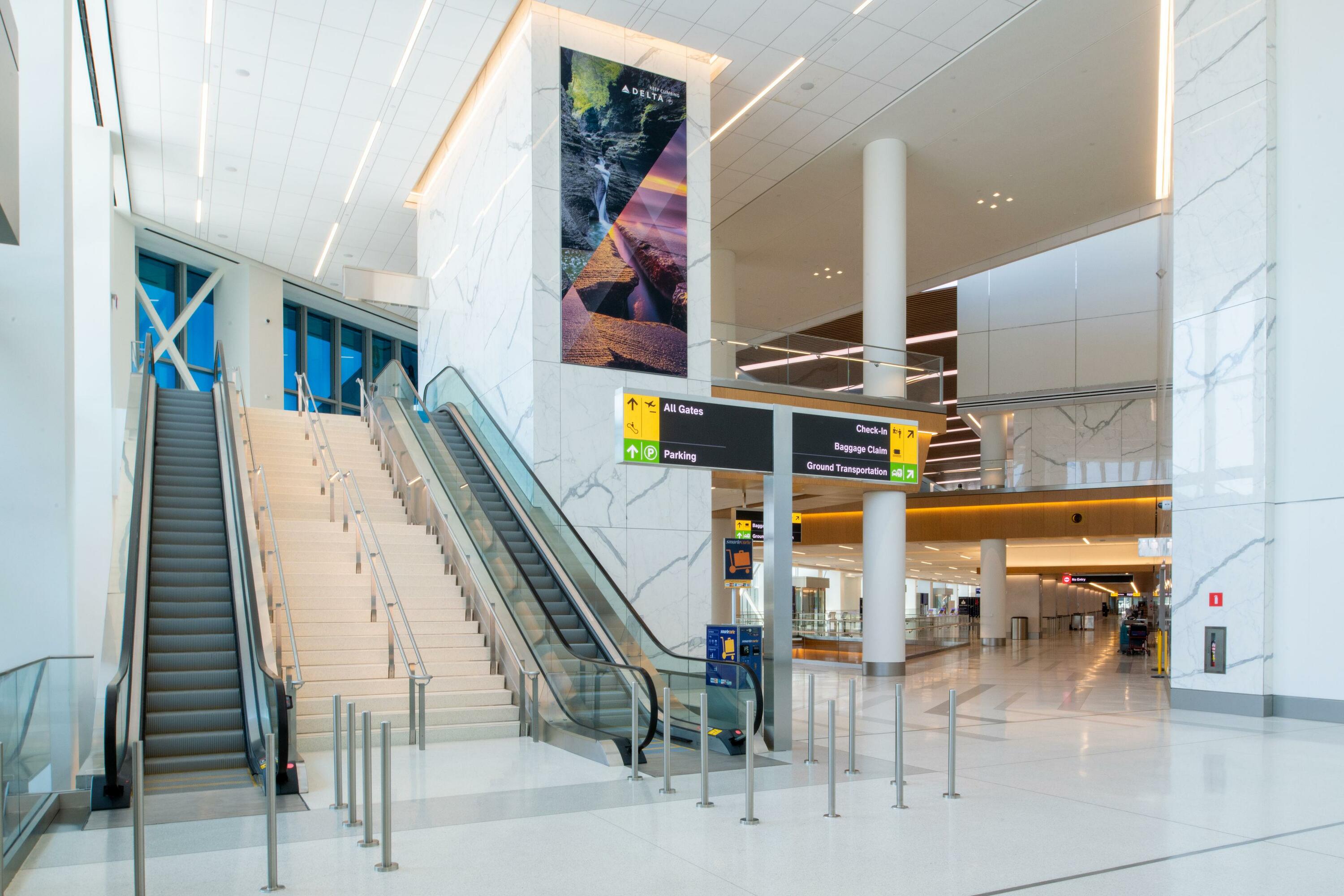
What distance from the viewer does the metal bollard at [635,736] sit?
7.64m

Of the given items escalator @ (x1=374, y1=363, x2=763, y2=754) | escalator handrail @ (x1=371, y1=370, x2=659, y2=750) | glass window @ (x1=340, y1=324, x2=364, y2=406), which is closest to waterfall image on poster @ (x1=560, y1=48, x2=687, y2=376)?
escalator @ (x1=374, y1=363, x2=763, y2=754)

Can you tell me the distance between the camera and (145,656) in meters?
8.46

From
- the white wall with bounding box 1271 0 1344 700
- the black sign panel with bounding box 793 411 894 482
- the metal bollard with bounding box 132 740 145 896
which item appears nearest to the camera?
the metal bollard with bounding box 132 740 145 896

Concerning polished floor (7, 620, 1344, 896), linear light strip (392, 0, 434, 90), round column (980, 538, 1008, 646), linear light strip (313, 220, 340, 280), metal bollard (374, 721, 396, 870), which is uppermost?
linear light strip (392, 0, 434, 90)

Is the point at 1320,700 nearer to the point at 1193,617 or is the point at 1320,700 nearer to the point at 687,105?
the point at 1193,617

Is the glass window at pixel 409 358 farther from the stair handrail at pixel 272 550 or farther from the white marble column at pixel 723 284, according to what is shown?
the stair handrail at pixel 272 550

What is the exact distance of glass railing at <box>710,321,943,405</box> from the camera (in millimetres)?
17625

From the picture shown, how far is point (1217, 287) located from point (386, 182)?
1556 cm

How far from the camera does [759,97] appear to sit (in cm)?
1692

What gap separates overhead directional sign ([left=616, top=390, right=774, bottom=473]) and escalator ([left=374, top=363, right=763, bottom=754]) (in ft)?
5.83

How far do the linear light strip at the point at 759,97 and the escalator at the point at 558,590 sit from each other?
6.58 meters

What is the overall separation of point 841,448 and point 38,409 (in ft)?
21.8

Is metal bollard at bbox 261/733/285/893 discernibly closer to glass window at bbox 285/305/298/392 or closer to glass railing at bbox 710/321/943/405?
glass railing at bbox 710/321/943/405

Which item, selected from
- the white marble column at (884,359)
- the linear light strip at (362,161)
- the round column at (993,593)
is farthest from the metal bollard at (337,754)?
the round column at (993,593)
